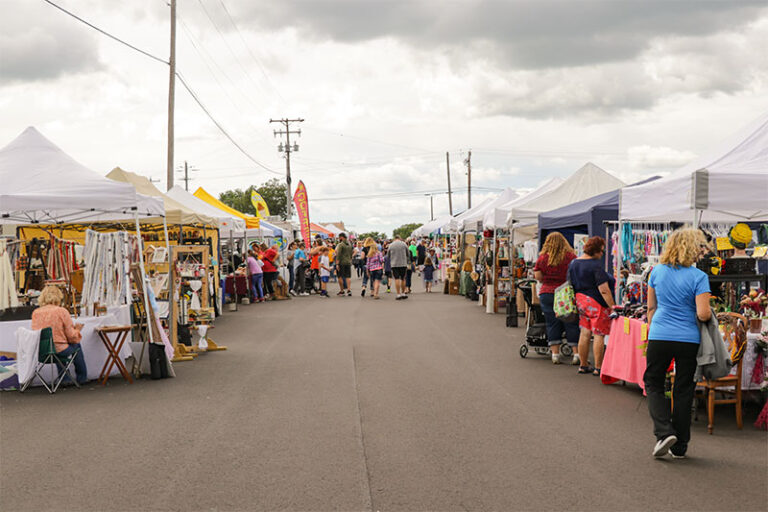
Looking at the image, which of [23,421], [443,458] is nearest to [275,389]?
[23,421]

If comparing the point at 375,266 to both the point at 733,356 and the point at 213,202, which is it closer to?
the point at 213,202

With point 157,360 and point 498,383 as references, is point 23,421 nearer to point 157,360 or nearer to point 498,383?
point 157,360

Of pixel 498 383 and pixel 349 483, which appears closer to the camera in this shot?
pixel 349 483

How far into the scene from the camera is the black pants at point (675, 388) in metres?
5.82

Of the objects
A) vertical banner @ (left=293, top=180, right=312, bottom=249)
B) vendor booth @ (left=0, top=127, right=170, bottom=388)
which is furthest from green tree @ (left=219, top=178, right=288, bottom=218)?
vendor booth @ (left=0, top=127, right=170, bottom=388)

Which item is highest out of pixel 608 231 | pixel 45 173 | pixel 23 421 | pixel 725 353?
pixel 45 173

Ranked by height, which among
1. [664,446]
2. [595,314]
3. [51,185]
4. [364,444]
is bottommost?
[364,444]

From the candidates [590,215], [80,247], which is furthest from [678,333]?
[80,247]

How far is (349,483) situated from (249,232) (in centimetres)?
1973

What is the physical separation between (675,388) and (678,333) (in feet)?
1.46

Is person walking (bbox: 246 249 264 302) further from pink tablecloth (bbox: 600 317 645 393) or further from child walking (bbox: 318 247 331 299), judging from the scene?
pink tablecloth (bbox: 600 317 645 393)

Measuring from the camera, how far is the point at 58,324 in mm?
8953

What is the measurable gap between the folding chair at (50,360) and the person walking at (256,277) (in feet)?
43.2

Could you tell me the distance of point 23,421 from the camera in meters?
7.37
